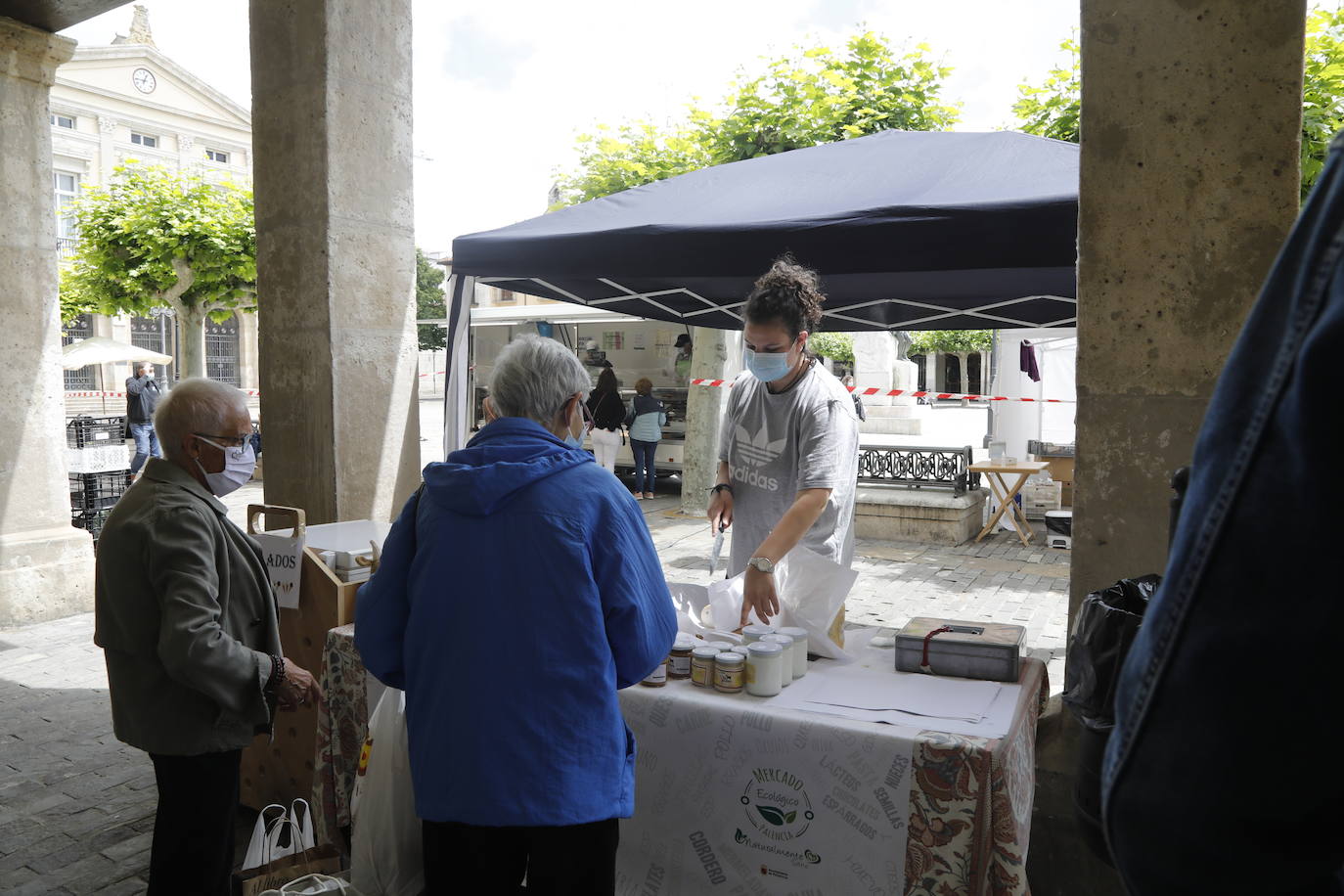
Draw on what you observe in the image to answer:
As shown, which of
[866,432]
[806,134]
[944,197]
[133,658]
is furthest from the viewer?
[866,432]

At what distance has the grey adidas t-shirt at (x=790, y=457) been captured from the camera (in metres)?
3.27

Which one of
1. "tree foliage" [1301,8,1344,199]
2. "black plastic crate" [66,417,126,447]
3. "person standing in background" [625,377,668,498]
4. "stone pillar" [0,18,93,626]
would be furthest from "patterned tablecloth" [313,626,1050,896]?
"black plastic crate" [66,417,126,447]

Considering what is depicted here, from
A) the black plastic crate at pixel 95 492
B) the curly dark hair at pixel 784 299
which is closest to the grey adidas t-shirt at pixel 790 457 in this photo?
the curly dark hair at pixel 784 299

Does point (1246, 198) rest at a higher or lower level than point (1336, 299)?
higher

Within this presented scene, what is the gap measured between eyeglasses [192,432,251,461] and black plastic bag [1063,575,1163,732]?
2.28m

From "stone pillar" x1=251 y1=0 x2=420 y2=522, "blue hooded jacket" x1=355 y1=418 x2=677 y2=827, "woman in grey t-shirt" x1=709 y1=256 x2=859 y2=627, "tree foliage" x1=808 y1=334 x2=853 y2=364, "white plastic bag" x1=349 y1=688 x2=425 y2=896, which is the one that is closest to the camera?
"blue hooded jacket" x1=355 y1=418 x2=677 y2=827

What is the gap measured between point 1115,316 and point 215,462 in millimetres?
2602

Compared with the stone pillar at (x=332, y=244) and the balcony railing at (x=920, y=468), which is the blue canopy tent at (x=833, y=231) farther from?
the balcony railing at (x=920, y=468)

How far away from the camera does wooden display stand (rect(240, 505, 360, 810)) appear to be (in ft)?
11.1

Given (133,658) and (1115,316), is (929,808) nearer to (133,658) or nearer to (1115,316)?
(1115,316)

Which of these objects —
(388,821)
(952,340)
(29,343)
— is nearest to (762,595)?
(388,821)

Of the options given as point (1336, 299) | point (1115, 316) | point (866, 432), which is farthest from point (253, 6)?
point (866, 432)

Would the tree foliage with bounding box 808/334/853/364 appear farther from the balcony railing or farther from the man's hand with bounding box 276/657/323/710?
the man's hand with bounding box 276/657/323/710

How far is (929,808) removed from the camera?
84.6 inches
